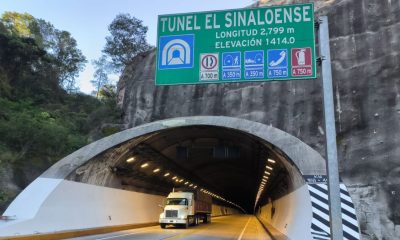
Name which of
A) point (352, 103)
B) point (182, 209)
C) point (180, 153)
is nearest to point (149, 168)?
point (180, 153)

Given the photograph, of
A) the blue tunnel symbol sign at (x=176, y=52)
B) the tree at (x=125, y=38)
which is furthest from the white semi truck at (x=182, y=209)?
the tree at (x=125, y=38)

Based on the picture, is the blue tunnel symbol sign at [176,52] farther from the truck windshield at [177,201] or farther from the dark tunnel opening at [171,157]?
the truck windshield at [177,201]

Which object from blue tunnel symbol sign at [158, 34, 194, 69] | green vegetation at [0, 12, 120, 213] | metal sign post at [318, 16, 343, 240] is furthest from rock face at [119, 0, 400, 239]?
metal sign post at [318, 16, 343, 240]

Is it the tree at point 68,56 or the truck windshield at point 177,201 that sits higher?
the tree at point 68,56

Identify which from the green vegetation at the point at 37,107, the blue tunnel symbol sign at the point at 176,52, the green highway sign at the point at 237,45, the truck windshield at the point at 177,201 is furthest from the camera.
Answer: the truck windshield at the point at 177,201

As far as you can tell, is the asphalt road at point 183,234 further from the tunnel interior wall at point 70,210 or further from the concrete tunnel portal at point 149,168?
the concrete tunnel portal at point 149,168

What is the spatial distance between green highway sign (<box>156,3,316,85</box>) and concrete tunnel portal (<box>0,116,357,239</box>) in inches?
208

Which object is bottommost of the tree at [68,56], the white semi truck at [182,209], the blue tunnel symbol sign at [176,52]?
the white semi truck at [182,209]

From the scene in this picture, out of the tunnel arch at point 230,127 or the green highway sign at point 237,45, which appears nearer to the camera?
the green highway sign at point 237,45

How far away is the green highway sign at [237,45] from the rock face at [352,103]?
1930cm

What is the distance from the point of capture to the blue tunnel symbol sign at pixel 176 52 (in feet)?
44.9

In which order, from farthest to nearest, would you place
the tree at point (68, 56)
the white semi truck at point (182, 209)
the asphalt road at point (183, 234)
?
the tree at point (68, 56) < the white semi truck at point (182, 209) < the asphalt road at point (183, 234)

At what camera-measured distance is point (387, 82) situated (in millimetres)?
35500

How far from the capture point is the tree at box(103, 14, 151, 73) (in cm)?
6197
